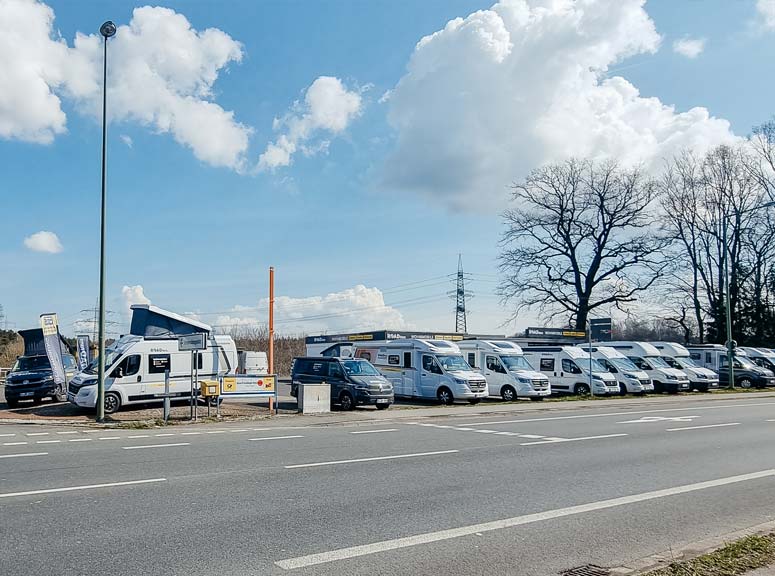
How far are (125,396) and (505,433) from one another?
12.4 m

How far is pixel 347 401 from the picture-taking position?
938 inches

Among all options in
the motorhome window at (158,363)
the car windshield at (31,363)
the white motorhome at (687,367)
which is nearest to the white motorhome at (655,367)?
the white motorhome at (687,367)

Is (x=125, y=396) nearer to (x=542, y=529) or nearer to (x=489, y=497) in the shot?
(x=489, y=497)

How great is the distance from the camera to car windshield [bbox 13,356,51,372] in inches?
1032

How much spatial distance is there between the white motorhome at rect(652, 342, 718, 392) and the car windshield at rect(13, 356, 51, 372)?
100 ft

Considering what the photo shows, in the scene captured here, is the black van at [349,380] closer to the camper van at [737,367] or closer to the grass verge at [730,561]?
the grass verge at [730,561]

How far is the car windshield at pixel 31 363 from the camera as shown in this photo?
86.0ft

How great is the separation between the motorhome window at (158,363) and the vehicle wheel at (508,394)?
13987 millimetres

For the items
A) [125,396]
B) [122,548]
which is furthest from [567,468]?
[125,396]

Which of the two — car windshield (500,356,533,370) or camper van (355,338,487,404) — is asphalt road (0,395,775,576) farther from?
car windshield (500,356,533,370)

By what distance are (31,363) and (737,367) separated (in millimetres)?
39607

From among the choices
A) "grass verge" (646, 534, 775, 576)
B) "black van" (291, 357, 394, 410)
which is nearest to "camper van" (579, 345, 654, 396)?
"black van" (291, 357, 394, 410)

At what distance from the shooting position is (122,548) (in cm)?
618

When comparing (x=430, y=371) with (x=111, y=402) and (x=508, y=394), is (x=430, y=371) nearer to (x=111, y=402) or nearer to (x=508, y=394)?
(x=508, y=394)
